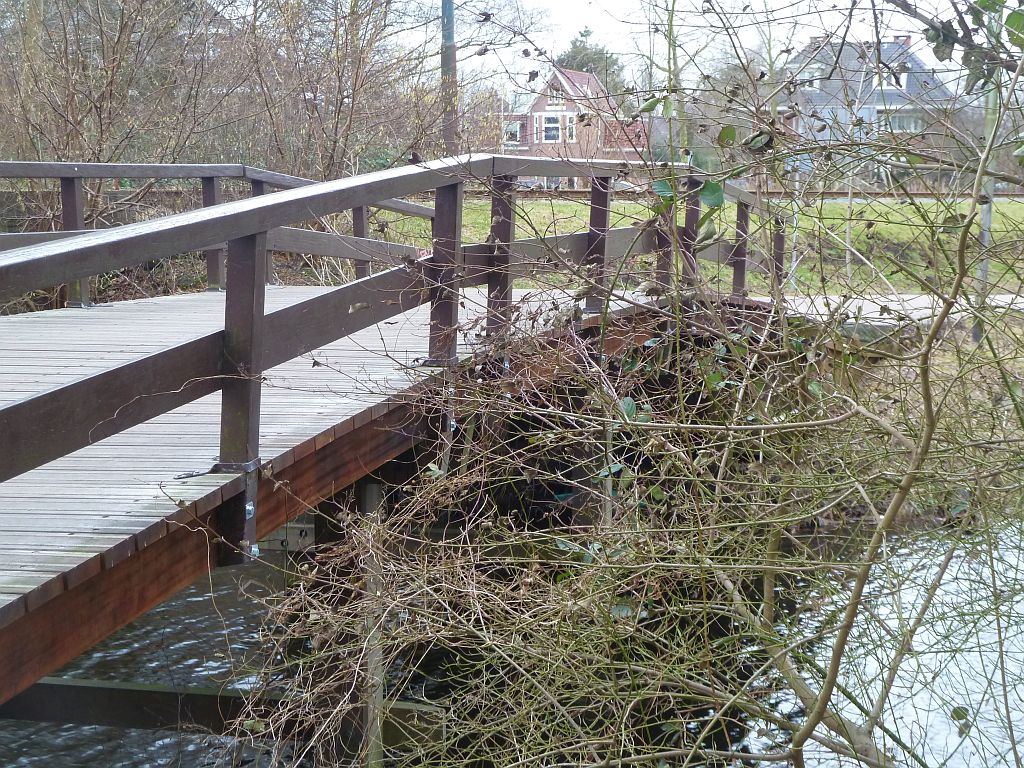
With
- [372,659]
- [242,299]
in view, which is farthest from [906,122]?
[372,659]

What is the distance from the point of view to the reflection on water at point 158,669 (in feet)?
20.3

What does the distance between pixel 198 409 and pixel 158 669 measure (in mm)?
3521

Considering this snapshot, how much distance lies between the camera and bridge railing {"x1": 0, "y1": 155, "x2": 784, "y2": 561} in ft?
8.51

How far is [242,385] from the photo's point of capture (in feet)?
11.0

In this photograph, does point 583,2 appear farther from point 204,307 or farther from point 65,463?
point 204,307

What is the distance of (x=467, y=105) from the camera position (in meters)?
14.9

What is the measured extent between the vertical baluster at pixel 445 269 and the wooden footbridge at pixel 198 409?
0.01m

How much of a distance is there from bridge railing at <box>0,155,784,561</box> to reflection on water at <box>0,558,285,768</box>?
1670 mm

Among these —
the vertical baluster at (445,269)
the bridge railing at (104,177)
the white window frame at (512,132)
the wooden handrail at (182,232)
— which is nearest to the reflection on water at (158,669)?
the vertical baluster at (445,269)

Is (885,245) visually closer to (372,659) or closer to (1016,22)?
(1016,22)

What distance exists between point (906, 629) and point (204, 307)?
5.75m

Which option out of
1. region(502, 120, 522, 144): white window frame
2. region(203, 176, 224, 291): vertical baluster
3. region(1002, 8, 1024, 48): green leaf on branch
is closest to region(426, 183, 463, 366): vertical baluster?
region(502, 120, 522, 144): white window frame

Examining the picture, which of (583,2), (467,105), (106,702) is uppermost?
(467,105)

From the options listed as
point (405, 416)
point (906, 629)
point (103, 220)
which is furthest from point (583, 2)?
point (103, 220)
